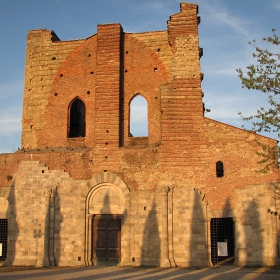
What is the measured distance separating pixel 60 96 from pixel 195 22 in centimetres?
697

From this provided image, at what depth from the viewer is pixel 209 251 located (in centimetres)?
1653

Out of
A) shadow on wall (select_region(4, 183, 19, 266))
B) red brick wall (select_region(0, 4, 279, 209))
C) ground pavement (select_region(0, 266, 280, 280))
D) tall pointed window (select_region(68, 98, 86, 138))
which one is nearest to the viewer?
ground pavement (select_region(0, 266, 280, 280))

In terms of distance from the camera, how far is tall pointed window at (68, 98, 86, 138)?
2051 centimetres

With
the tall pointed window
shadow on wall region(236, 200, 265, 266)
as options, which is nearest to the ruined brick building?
shadow on wall region(236, 200, 265, 266)

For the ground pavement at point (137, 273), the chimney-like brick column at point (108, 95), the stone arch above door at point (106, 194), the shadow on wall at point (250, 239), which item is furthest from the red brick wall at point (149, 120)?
the ground pavement at point (137, 273)

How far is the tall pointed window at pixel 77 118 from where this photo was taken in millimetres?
20506

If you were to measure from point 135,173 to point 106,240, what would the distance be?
294 centimetres

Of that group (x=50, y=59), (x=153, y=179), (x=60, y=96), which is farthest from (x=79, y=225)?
(x=50, y=59)

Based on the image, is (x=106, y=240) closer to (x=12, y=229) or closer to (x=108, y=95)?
(x=12, y=229)

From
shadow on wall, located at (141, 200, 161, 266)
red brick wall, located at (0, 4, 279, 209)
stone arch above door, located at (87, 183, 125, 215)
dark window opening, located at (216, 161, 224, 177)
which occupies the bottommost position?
shadow on wall, located at (141, 200, 161, 266)

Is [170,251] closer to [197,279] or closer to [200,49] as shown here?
[197,279]

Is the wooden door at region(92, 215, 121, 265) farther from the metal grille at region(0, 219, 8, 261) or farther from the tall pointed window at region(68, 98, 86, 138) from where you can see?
the tall pointed window at region(68, 98, 86, 138)

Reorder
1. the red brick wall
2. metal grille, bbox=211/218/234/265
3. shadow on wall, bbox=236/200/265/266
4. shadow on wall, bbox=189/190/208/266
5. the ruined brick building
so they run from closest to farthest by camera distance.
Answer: shadow on wall, bbox=236/200/265/266, shadow on wall, bbox=189/190/208/266, the ruined brick building, the red brick wall, metal grille, bbox=211/218/234/265

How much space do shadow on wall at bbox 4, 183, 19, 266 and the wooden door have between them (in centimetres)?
329
